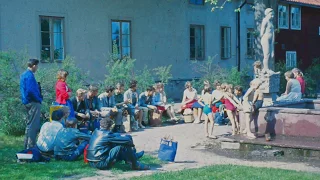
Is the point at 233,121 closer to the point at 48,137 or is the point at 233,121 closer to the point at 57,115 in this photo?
the point at 57,115

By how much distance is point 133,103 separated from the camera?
1512 cm

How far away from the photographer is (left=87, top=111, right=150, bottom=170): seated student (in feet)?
28.0

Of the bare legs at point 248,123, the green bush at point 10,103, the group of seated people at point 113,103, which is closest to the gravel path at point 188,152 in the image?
the group of seated people at point 113,103

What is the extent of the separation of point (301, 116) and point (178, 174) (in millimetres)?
4667

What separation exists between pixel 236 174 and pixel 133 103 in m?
7.23

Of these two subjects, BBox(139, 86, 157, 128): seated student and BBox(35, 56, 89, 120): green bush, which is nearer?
BBox(35, 56, 89, 120): green bush

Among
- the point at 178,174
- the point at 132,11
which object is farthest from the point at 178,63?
the point at 178,174

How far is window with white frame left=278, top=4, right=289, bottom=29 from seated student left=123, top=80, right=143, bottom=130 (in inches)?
802

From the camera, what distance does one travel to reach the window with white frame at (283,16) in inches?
1314

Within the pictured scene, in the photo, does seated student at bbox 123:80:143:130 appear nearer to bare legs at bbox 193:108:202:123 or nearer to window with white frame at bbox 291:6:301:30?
bare legs at bbox 193:108:202:123

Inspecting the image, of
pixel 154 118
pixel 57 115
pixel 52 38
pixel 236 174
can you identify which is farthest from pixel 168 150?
pixel 52 38

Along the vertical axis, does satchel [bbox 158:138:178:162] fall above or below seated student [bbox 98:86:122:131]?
below

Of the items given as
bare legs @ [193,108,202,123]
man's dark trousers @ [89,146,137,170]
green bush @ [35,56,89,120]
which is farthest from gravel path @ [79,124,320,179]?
green bush @ [35,56,89,120]

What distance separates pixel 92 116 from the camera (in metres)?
13.0
